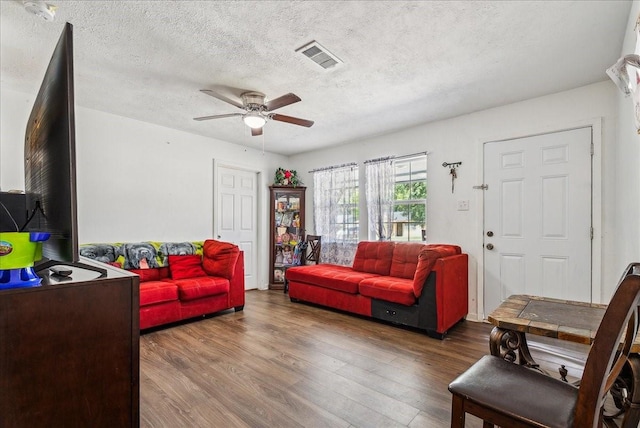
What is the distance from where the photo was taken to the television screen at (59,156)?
0.77m

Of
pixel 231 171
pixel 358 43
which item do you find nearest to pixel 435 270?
pixel 358 43

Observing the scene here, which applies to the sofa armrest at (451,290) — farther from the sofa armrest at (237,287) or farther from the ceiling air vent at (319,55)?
the sofa armrest at (237,287)

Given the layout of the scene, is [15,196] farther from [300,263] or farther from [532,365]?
[300,263]

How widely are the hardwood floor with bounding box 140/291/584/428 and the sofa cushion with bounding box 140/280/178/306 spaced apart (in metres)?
0.34

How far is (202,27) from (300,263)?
3.82m

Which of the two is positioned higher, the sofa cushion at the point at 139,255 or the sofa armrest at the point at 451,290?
the sofa cushion at the point at 139,255

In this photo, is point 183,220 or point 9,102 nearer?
point 9,102

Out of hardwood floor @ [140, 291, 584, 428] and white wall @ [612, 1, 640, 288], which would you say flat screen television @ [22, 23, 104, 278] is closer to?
hardwood floor @ [140, 291, 584, 428]

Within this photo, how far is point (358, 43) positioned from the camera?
85.4 inches

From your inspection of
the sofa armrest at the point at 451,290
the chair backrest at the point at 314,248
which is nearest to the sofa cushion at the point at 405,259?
the sofa armrest at the point at 451,290

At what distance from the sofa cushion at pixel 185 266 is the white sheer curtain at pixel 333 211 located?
202cm

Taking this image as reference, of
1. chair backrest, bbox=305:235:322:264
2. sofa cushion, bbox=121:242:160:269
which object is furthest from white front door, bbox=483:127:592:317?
sofa cushion, bbox=121:242:160:269

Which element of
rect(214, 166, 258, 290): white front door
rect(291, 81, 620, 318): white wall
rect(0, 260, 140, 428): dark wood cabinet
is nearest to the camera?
rect(0, 260, 140, 428): dark wood cabinet

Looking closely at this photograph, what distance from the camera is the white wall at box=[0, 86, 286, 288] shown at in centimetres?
300
